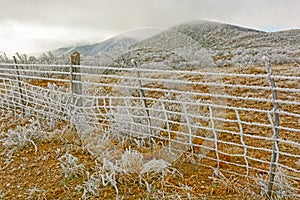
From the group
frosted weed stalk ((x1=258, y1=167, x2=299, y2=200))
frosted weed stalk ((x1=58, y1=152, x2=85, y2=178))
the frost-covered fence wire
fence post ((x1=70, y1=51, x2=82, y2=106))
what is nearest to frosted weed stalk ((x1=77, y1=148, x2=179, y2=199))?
frosted weed stalk ((x1=58, y1=152, x2=85, y2=178))

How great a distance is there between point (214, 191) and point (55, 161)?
1.95 metres

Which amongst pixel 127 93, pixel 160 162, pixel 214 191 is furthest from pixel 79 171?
pixel 127 93

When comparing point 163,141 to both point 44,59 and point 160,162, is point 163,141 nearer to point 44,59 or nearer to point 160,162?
point 160,162

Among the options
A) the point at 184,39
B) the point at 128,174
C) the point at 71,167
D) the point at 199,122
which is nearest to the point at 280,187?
the point at 128,174

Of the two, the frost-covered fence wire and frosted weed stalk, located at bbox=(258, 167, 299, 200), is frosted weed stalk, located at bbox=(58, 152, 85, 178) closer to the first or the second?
the frost-covered fence wire

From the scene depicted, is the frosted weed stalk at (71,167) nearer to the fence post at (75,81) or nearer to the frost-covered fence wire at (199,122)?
the frost-covered fence wire at (199,122)

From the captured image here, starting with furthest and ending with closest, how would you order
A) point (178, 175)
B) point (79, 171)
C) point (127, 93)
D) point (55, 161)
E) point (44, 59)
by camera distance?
point (44, 59)
point (127, 93)
point (55, 161)
point (79, 171)
point (178, 175)

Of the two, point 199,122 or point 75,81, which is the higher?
point 75,81

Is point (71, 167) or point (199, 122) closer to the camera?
point (71, 167)

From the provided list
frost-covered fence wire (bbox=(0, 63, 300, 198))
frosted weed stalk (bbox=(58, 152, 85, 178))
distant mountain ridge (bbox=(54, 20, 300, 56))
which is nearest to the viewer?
frost-covered fence wire (bbox=(0, 63, 300, 198))

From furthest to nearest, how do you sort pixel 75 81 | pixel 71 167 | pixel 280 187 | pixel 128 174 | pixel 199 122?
1. pixel 75 81
2. pixel 199 122
3. pixel 71 167
4. pixel 128 174
5. pixel 280 187

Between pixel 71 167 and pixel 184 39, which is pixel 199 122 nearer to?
pixel 184 39

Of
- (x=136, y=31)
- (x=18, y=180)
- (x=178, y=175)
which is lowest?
(x=18, y=180)

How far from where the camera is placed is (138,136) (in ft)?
15.1
